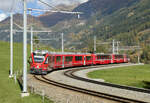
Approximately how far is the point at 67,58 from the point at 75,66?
25.5ft

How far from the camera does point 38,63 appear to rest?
36.9 m

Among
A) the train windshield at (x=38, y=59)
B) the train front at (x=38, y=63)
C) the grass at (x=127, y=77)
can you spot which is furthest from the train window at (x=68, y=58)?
the train windshield at (x=38, y=59)

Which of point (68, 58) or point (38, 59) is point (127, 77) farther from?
point (68, 58)

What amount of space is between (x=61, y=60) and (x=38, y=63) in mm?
10970

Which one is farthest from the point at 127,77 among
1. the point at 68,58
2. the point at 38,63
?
the point at 68,58

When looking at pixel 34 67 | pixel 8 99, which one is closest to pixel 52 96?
pixel 8 99

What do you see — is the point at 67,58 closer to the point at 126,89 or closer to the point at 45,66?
the point at 45,66

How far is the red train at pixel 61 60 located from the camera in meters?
37.1

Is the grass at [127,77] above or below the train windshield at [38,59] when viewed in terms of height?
below

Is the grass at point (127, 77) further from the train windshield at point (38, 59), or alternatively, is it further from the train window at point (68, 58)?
the train windshield at point (38, 59)

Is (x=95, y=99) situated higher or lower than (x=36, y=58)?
lower

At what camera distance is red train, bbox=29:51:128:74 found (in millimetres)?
37084

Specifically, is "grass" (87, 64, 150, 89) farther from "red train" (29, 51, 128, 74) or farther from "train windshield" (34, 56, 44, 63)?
"train windshield" (34, 56, 44, 63)

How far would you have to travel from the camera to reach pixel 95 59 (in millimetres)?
65875
